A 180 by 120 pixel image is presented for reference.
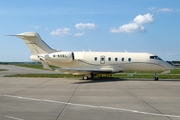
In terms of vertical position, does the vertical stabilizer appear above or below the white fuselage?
above

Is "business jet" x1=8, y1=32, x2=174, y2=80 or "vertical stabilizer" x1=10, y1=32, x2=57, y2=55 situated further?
"vertical stabilizer" x1=10, y1=32, x2=57, y2=55

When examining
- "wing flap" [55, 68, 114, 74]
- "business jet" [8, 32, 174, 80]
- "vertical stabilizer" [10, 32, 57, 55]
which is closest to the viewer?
"wing flap" [55, 68, 114, 74]

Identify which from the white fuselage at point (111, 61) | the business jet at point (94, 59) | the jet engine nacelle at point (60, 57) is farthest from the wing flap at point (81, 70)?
the jet engine nacelle at point (60, 57)

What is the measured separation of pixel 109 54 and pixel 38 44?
7783mm

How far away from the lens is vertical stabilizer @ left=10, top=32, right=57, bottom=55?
29.1 metres

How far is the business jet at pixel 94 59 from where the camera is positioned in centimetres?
2841

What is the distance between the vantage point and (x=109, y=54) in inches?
1145

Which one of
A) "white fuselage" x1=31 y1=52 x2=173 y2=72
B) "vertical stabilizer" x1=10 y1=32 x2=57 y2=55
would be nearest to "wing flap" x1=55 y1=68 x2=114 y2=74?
"white fuselage" x1=31 y1=52 x2=173 y2=72

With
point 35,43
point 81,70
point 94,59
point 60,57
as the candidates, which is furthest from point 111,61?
point 35,43

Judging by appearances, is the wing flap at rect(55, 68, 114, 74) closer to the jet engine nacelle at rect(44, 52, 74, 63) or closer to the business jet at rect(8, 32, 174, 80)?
the business jet at rect(8, 32, 174, 80)

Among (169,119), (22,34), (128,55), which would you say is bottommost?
(169,119)

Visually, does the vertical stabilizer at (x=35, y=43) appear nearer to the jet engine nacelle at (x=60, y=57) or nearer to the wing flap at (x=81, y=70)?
the jet engine nacelle at (x=60, y=57)

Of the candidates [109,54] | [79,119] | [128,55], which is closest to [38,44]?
[109,54]

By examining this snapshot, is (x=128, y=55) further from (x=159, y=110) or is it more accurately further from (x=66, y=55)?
(x=159, y=110)
